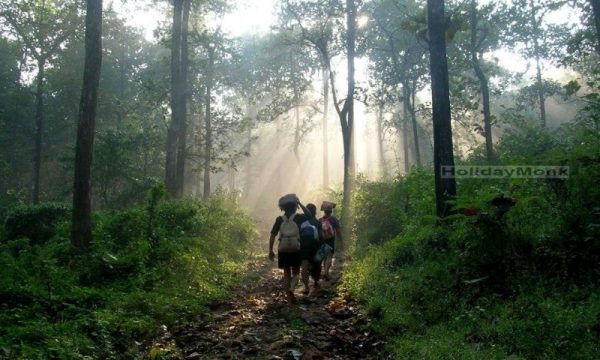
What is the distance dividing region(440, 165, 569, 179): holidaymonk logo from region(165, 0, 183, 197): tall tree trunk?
492 inches

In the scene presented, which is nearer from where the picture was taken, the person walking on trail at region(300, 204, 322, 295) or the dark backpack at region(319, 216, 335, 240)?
the person walking on trail at region(300, 204, 322, 295)

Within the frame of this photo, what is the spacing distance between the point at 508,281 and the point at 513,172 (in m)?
5.15

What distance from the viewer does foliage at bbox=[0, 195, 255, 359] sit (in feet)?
19.3

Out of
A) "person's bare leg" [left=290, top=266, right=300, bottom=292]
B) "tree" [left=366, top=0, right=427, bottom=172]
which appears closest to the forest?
"person's bare leg" [left=290, top=266, right=300, bottom=292]

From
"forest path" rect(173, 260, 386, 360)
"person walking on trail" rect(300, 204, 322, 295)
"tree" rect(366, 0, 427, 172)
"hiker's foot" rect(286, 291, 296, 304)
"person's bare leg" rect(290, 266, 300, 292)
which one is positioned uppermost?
"tree" rect(366, 0, 427, 172)

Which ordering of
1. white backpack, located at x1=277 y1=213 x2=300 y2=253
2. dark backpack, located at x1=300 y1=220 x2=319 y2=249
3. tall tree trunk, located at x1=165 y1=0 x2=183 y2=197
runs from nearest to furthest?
white backpack, located at x1=277 y1=213 x2=300 y2=253, dark backpack, located at x1=300 y1=220 x2=319 y2=249, tall tree trunk, located at x1=165 y1=0 x2=183 y2=197

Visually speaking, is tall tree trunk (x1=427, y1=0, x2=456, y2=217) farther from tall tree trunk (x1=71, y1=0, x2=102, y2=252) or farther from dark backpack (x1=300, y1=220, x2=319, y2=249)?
tall tree trunk (x1=71, y1=0, x2=102, y2=252)

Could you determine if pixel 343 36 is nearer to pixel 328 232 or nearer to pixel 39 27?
pixel 328 232

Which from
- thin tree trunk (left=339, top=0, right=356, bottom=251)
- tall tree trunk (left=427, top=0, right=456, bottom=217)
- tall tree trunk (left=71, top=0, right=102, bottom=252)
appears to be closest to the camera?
tall tree trunk (left=427, top=0, right=456, bottom=217)

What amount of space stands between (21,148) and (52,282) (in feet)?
113

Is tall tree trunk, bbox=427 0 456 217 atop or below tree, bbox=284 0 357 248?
below

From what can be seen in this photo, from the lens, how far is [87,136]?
1153 centimetres

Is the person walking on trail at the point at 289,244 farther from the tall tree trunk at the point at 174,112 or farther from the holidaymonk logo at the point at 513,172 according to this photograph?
the tall tree trunk at the point at 174,112

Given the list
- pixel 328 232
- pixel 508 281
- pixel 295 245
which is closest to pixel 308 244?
pixel 295 245
